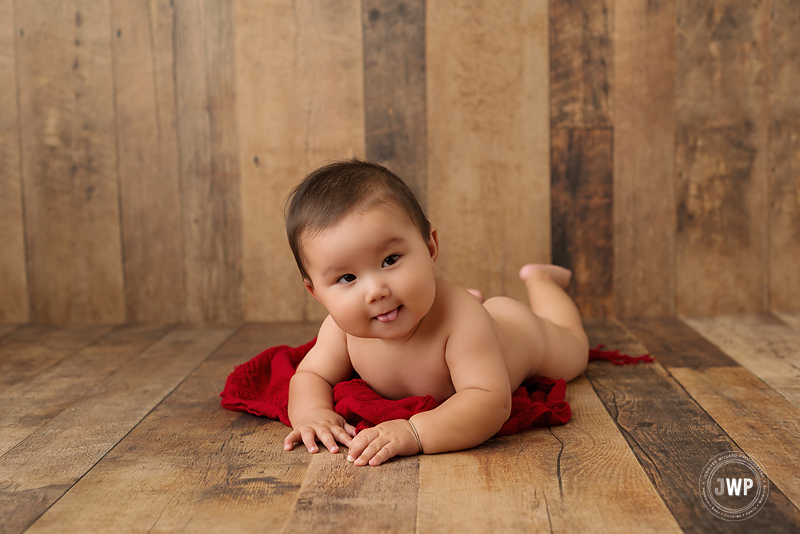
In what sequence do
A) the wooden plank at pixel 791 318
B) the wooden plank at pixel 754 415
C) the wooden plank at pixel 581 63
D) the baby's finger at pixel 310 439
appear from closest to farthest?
the wooden plank at pixel 754 415, the baby's finger at pixel 310 439, the wooden plank at pixel 791 318, the wooden plank at pixel 581 63

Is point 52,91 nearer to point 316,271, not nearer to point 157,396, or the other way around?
point 157,396

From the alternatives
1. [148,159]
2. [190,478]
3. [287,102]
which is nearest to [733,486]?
[190,478]

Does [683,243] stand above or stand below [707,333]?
above

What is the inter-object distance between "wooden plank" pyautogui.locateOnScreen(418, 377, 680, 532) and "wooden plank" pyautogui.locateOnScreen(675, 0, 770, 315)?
1.02 m

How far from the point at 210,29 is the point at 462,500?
4.95 ft

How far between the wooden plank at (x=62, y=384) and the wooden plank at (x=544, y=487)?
2.14 feet

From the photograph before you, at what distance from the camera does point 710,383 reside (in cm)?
122

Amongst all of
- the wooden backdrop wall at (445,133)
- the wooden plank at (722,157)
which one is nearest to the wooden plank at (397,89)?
the wooden backdrop wall at (445,133)

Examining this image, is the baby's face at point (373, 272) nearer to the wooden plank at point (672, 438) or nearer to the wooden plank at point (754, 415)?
the wooden plank at point (672, 438)

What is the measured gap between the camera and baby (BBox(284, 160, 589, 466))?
36.0 inches

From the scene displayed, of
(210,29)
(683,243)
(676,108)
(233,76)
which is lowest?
(683,243)

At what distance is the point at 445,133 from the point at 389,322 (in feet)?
3.24

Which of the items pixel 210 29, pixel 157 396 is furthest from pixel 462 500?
pixel 210 29

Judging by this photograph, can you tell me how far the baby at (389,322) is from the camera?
91 centimetres
